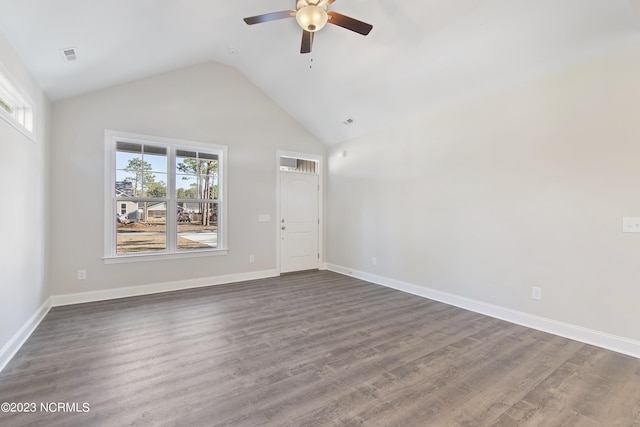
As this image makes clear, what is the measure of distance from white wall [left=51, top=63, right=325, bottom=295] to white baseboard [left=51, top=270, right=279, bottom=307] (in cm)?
7

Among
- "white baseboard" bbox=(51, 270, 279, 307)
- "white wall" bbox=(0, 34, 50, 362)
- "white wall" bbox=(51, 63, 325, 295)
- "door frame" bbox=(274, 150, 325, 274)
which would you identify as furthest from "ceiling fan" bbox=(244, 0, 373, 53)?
"white baseboard" bbox=(51, 270, 279, 307)

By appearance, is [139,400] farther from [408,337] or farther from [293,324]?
[408,337]

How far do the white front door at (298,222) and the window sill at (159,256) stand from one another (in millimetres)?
1208

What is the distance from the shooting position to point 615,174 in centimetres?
262

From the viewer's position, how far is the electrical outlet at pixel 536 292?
3.07m

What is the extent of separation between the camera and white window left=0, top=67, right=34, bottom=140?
2377 mm

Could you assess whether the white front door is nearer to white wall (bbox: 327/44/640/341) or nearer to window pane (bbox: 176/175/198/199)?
window pane (bbox: 176/175/198/199)

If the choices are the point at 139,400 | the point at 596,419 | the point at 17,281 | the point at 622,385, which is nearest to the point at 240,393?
the point at 139,400

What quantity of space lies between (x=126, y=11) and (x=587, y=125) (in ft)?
14.5

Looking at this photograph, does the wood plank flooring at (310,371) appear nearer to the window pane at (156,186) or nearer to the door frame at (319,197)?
the window pane at (156,186)

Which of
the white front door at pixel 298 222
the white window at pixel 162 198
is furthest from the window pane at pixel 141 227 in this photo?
the white front door at pixel 298 222

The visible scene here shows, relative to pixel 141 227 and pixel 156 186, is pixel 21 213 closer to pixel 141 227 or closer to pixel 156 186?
pixel 141 227

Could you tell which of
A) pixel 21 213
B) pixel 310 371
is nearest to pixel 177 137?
pixel 21 213

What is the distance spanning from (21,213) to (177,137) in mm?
2269
